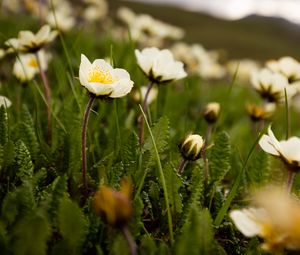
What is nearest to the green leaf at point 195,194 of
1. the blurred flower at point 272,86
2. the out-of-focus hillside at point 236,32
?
the blurred flower at point 272,86

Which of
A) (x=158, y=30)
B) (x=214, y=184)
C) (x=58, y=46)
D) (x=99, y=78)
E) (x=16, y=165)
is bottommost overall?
(x=58, y=46)

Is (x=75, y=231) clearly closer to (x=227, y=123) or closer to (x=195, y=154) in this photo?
(x=195, y=154)

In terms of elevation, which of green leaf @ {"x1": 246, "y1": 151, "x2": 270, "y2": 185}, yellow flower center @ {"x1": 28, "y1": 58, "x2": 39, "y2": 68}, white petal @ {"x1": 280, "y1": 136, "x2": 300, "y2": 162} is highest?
white petal @ {"x1": 280, "y1": 136, "x2": 300, "y2": 162}

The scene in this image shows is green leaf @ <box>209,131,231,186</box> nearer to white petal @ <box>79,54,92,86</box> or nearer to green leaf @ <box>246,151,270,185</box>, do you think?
green leaf @ <box>246,151,270,185</box>

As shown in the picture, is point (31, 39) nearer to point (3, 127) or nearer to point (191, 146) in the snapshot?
point (3, 127)

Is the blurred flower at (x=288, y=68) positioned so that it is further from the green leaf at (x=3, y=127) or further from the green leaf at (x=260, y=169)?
the green leaf at (x=3, y=127)

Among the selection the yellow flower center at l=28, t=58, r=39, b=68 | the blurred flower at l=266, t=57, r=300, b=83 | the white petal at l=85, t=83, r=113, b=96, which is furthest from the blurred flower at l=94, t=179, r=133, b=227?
the yellow flower center at l=28, t=58, r=39, b=68

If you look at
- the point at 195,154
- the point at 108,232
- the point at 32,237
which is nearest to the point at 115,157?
the point at 195,154
